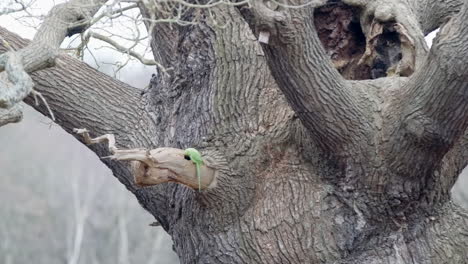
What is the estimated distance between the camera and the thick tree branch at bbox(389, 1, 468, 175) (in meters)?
3.00

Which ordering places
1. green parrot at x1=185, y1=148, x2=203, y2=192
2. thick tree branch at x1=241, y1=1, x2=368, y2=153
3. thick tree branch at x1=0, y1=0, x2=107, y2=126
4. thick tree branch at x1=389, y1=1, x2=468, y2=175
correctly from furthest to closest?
1. green parrot at x1=185, y1=148, x2=203, y2=192
2. thick tree branch at x1=389, y1=1, x2=468, y2=175
3. thick tree branch at x1=241, y1=1, x2=368, y2=153
4. thick tree branch at x1=0, y1=0, x2=107, y2=126

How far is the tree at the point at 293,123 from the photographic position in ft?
10.3

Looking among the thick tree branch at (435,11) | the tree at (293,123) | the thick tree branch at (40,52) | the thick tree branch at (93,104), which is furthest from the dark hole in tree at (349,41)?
the thick tree branch at (40,52)

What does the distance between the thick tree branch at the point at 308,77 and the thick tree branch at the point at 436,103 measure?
0.21m

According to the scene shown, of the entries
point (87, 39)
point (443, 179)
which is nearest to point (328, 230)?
point (443, 179)

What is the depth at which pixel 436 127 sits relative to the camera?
3188mm

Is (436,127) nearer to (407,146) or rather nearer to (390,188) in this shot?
(407,146)

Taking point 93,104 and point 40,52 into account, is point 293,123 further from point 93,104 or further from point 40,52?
point 40,52

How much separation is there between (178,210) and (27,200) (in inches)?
672

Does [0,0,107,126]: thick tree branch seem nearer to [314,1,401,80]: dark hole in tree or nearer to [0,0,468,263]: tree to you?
[0,0,468,263]: tree

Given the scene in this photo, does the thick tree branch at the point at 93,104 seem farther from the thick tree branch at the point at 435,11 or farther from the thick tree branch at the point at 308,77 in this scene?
the thick tree branch at the point at 435,11

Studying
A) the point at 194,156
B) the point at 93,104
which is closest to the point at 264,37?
the point at 194,156

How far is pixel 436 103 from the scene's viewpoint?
3131 millimetres

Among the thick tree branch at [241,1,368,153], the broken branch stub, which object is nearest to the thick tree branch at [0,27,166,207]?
the broken branch stub
